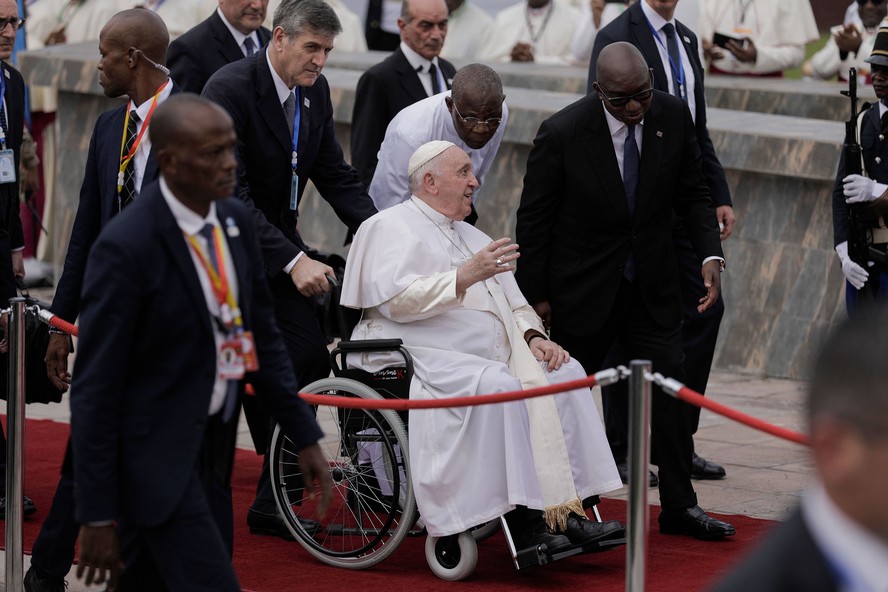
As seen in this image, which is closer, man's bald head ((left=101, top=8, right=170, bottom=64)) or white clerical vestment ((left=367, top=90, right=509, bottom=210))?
man's bald head ((left=101, top=8, right=170, bottom=64))

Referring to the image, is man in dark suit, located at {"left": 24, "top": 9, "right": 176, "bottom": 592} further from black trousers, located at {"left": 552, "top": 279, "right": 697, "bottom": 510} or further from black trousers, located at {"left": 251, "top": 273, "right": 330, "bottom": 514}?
black trousers, located at {"left": 552, "top": 279, "right": 697, "bottom": 510}

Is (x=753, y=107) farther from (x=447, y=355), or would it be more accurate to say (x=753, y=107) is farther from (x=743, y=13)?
(x=447, y=355)

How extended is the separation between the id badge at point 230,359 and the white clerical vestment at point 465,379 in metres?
1.81

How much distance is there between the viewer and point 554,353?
18.6ft

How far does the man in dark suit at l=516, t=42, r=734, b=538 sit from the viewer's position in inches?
236

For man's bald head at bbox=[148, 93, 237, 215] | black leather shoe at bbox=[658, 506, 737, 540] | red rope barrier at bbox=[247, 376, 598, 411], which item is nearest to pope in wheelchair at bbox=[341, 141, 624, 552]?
red rope barrier at bbox=[247, 376, 598, 411]

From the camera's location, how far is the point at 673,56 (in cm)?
691

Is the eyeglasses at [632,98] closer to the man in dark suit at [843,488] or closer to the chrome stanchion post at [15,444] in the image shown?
the chrome stanchion post at [15,444]

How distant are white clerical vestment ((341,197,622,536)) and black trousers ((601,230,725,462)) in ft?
3.34

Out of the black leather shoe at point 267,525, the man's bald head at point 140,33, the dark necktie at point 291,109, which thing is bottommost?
the black leather shoe at point 267,525

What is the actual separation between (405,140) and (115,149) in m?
1.34

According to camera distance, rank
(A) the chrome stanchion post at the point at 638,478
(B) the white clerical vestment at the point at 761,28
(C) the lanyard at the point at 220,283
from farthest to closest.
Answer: (B) the white clerical vestment at the point at 761,28, (A) the chrome stanchion post at the point at 638,478, (C) the lanyard at the point at 220,283

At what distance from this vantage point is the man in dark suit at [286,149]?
5645mm

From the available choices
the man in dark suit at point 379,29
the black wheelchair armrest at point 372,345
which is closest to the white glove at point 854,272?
→ the black wheelchair armrest at point 372,345
